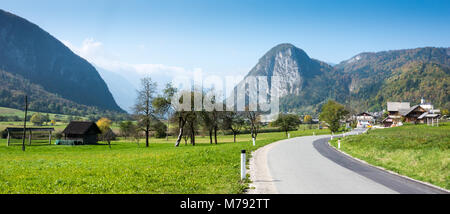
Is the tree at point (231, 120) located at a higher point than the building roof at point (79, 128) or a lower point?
higher

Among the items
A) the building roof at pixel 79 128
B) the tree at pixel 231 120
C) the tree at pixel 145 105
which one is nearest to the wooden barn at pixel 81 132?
the building roof at pixel 79 128

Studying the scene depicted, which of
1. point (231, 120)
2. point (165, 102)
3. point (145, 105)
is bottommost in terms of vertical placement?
point (231, 120)

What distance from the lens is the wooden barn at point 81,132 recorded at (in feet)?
241

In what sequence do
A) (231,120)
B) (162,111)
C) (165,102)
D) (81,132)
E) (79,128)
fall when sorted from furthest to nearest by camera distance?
1. (79,128)
2. (81,132)
3. (231,120)
4. (162,111)
5. (165,102)

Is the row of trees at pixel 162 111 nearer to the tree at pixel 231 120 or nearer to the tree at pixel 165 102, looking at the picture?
the tree at pixel 165 102

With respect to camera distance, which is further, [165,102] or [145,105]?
[145,105]

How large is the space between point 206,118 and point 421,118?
68.6 metres

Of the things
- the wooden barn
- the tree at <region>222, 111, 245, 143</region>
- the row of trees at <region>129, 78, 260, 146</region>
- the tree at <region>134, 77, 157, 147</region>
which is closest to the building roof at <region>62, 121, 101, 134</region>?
the wooden barn

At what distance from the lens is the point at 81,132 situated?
73125 mm

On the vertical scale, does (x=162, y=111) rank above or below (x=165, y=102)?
below

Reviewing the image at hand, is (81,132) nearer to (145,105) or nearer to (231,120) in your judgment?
(145,105)

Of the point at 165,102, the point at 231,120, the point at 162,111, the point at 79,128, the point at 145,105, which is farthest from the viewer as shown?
the point at 79,128

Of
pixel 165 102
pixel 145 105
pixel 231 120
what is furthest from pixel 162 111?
pixel 231 120
